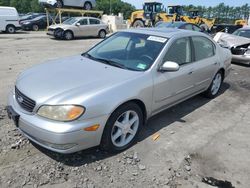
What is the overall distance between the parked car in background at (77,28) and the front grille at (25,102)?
15331 millimetres

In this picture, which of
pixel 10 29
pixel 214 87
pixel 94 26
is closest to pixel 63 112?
pixel 214 87

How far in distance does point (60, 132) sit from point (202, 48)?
11.0 ft

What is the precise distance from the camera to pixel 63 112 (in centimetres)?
292

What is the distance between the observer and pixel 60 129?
113 inches

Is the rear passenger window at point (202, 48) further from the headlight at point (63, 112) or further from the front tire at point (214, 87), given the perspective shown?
the headlight at point (63, 112)

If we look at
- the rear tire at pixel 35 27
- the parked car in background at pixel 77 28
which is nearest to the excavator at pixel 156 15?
the parked car in background at pixel 77 28

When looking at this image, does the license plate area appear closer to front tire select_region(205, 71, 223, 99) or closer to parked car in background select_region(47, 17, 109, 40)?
front tire select_region(205, 71, 223, 99)

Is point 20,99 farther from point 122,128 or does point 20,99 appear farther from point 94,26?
point 94,26

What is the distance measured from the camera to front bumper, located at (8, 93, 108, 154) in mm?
2885

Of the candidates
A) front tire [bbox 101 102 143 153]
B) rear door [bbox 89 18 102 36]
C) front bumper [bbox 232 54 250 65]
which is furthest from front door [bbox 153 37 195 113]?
rear door [bbox 89 18 102 36]

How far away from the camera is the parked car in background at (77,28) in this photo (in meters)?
18.0

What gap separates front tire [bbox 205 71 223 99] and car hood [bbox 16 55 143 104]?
8.63ft

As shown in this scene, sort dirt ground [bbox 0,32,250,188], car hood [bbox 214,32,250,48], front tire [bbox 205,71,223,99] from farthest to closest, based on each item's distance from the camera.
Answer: car hood [bbox 214,32,250,48] < front tire [bbox 205,71,223,99] < dirt ground [bbox 0,32,250,188]

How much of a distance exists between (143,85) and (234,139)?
177cm
